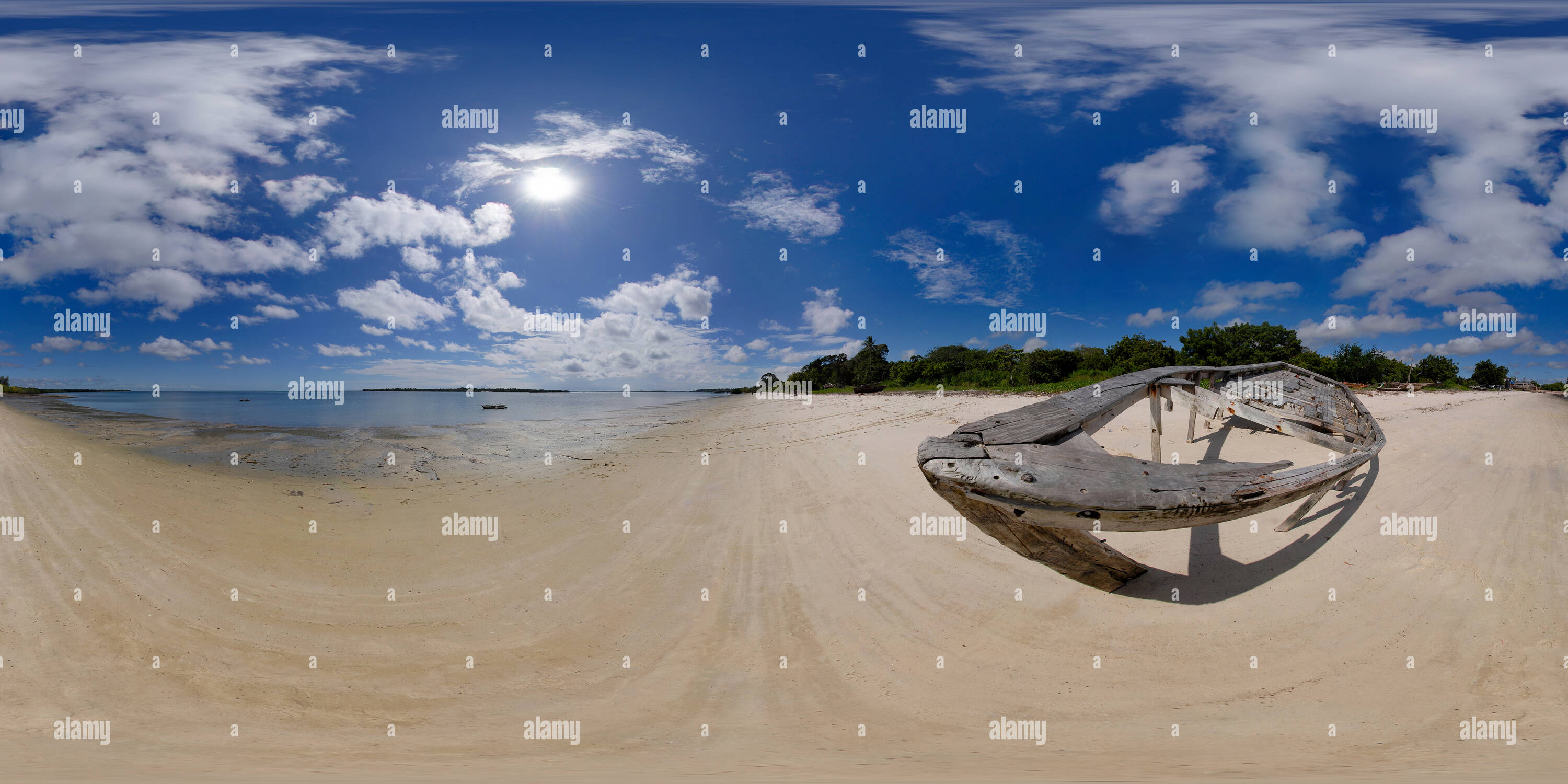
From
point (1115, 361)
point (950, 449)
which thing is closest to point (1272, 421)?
point (950, 449)

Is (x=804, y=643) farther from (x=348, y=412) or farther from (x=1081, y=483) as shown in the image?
(x=348, y=412)

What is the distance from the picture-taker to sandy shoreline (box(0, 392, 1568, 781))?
3109 mm

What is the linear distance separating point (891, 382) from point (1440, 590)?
109 ft

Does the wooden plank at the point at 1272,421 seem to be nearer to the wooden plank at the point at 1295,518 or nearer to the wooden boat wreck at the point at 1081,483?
the wooden plank at the point at 1295,518

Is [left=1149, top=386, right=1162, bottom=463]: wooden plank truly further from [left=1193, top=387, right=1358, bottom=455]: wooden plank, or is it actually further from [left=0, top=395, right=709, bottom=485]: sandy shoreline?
[left=0, top=395, right=709, bottom=485]: sandy shoreline

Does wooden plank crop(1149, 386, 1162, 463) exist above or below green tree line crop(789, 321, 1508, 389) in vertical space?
below

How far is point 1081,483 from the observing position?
2.81 metres

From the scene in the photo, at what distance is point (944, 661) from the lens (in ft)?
12.8

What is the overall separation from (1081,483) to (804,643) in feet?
8.82

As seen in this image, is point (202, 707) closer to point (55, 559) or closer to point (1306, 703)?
point (55, 559)

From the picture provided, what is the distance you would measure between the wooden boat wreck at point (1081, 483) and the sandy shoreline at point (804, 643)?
82 cm

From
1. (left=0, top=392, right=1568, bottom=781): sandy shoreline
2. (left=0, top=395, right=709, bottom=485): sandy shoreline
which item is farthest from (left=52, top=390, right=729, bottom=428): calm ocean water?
(left=0, top=392, right=1568, bottom=781): sandy shoreline

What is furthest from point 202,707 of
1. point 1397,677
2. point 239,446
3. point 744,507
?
point 239,446

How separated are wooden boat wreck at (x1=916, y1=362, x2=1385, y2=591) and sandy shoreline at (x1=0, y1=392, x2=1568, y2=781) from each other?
2.68 feet
